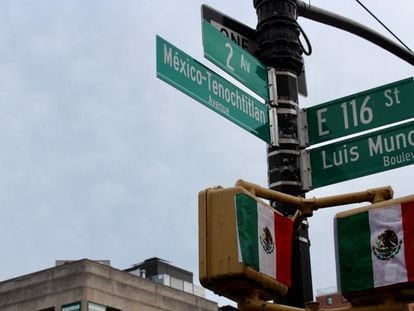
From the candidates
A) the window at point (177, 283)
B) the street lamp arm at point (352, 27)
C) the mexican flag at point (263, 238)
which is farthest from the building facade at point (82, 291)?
the mexican flag at point (263, 238)

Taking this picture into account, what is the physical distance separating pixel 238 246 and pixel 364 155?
2769 mm

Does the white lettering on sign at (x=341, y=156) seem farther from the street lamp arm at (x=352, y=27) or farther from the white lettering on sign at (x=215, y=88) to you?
the street lamp arm at (x=352, y=27)

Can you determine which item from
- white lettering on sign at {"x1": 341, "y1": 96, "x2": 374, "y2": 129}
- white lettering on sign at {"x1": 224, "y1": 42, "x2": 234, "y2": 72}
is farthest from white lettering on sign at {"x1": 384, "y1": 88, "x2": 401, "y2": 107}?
white lettering on sign at {"x1": 224, "y1": 42, "x2": 234, "y2": 72}

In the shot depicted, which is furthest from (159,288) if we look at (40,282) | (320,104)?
(320,104)

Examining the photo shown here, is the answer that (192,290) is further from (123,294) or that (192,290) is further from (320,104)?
(320,104)

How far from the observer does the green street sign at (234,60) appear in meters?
6.29

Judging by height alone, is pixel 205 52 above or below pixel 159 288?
below

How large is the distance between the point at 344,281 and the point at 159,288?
2126 inches

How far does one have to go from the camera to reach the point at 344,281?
12.8 ft

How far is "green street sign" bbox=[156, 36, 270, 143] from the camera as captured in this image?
6062 millimetres

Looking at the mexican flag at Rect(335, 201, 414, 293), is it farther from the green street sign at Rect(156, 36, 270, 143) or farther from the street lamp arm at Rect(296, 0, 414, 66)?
the street lamp arm at Rect(296, 0, 414, 66)

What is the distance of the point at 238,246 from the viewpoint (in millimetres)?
3734

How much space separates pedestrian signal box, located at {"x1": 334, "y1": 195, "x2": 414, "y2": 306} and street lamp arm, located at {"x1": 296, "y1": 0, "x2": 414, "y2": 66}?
340 cm

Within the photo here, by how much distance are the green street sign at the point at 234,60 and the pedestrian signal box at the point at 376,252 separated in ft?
8.12
